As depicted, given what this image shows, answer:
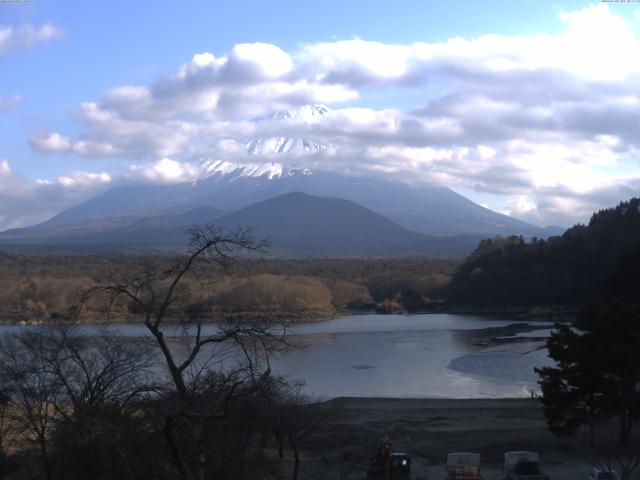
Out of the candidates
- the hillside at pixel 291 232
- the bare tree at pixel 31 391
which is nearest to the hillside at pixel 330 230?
the hillside at pixel 291 232

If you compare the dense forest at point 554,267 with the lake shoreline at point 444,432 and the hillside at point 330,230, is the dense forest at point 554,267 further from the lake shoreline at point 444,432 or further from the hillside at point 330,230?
the hillside at point 330,230

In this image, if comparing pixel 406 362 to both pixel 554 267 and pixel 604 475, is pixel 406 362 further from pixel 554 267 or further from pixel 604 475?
pixel 554 267

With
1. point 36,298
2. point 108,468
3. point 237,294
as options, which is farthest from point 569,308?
point 108,468

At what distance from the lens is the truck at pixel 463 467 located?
39.9ft

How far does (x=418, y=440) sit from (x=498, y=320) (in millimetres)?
33377

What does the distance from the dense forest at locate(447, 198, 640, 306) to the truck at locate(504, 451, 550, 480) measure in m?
38.2

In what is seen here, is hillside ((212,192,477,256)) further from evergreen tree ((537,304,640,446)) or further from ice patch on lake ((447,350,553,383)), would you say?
evergreen tree ((537,304,640,446))

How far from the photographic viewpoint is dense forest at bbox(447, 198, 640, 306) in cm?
5312

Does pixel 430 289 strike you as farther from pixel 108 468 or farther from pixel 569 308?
pixel 108 468

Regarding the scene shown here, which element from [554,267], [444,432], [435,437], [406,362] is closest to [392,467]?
A: [435,437]

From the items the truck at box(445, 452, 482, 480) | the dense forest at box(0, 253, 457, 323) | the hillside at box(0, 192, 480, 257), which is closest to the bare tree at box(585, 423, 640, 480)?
the truck at box(445, 452, 482, 480)

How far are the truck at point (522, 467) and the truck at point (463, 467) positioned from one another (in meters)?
0.43

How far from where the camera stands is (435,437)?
1673 centimetres

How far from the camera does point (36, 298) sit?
1858 inches
